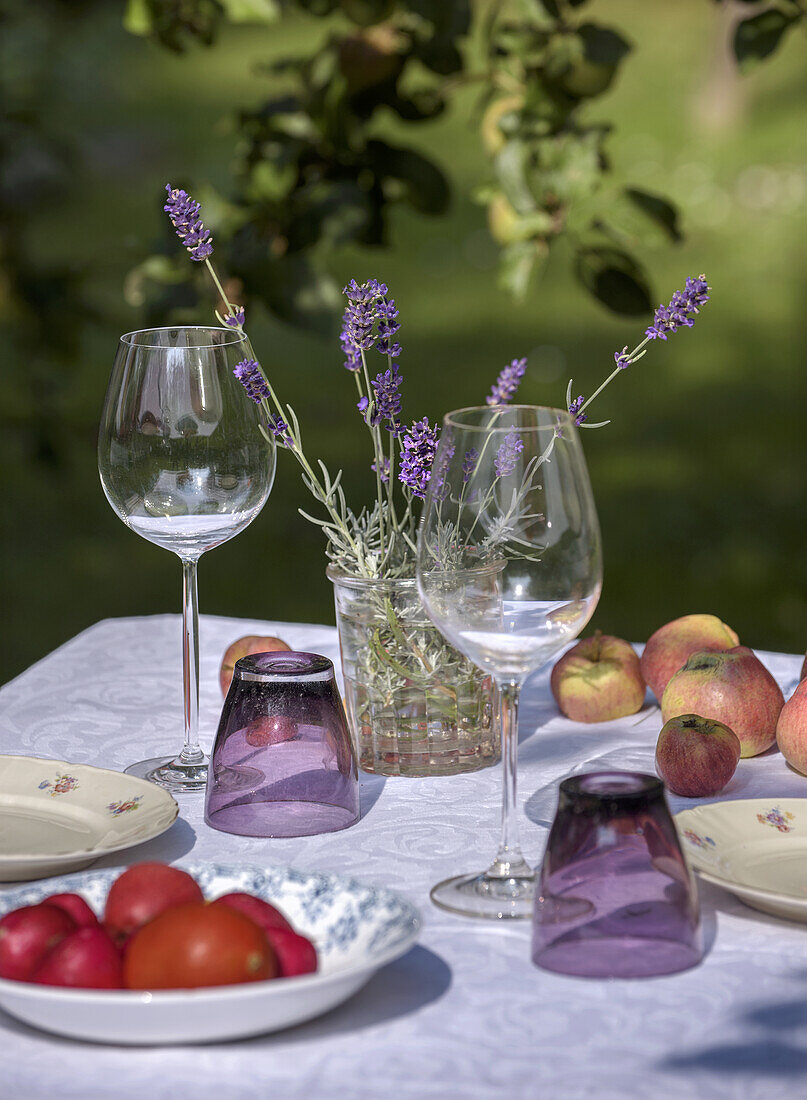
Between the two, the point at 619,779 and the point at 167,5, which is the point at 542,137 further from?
the point at 619,779

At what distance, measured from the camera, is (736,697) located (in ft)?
4.21

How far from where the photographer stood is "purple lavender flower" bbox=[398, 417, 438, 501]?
1.17 m

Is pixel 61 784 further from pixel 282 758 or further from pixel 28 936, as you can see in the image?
pixel 28 936

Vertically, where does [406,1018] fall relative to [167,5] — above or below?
below

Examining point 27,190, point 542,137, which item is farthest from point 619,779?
point 27,190

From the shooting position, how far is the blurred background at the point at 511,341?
4457mm

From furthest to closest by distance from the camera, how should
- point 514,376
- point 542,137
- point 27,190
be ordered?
1. point 27,190
2. point 542,137
3. point 514,376

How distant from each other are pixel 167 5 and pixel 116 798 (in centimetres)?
126

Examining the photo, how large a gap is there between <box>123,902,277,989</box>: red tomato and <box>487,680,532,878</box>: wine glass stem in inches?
9.6

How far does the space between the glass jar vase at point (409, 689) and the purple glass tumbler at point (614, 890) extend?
1.29ft

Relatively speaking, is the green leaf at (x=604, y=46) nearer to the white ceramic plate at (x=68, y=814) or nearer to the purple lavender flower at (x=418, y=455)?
the purple lavender flower at (x=418, y=455)

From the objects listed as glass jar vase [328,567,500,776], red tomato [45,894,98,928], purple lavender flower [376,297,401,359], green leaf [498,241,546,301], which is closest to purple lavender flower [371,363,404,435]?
purple lavender flower [376,297,401,359]

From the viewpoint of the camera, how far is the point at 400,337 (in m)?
5.05

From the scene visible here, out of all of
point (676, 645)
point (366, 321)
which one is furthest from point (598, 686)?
point (366, 321)
